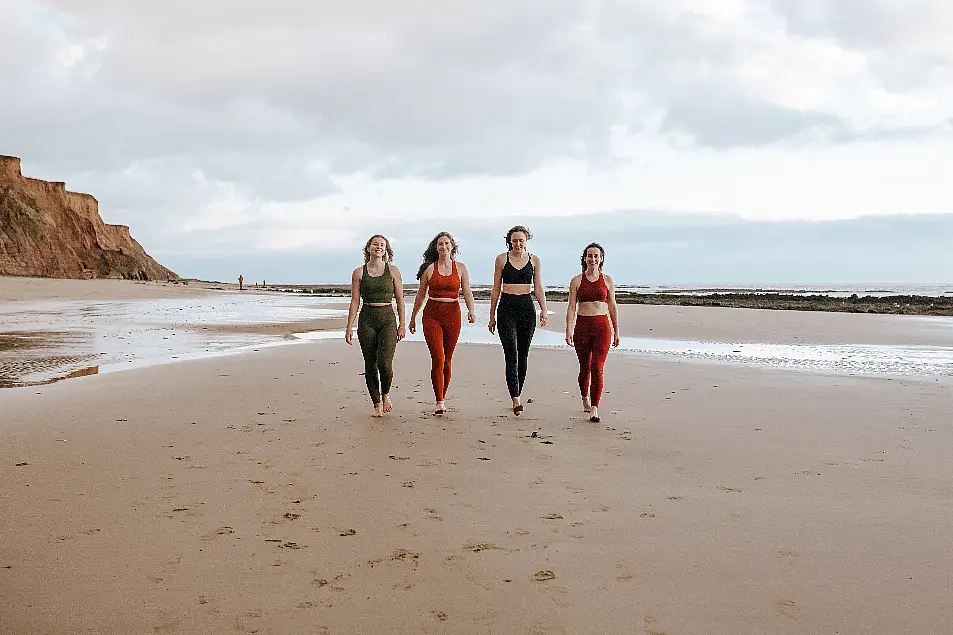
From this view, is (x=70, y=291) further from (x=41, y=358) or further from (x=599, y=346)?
(x=599, y=346)

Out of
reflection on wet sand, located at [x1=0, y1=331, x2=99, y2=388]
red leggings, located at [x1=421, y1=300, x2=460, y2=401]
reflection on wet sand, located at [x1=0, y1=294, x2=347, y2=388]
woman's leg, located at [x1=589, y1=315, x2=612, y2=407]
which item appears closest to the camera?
woman's leg, located at [x1=589, y1=315, x2=612, y2=407]

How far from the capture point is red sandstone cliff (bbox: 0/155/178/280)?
5641 centimetres

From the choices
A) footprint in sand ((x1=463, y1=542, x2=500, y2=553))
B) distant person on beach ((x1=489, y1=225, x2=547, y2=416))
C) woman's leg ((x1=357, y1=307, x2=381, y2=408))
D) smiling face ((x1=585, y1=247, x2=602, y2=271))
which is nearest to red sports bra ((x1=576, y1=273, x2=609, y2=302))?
smiling face ((x1=585, y1=247, x2=602, y2=271))

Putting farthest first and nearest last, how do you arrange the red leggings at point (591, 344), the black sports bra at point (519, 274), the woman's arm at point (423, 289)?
the black sports bra at point (519, 274), the woman's arm at point (423, 289), the red leggings at point (591, 344)

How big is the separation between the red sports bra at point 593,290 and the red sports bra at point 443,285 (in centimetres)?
142

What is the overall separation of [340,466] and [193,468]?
1.08 m

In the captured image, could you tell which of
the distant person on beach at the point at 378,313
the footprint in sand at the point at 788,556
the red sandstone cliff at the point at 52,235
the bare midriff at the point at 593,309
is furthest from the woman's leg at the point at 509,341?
the red sandstone cliff at the point at 52,235

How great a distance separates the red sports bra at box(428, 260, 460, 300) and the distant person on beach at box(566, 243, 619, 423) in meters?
1.30

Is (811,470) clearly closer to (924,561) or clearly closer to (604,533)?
(924,561)

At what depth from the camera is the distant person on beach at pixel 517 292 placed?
787 centimetres

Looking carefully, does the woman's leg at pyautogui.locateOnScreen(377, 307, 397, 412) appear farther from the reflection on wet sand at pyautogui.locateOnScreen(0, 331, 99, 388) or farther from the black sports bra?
the reflection on wet sand at pyautogui.locateOnScreen(0, 331, 99, 388)

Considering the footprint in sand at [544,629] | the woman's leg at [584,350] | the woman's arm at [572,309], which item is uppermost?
the woman's arm at [572,309]

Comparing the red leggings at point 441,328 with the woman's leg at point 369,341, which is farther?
the red leggings at point 441,328

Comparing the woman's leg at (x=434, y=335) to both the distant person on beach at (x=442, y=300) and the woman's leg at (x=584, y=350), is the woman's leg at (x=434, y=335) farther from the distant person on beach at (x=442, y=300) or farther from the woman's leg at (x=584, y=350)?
the woman's leg at (x=584, y=350)
